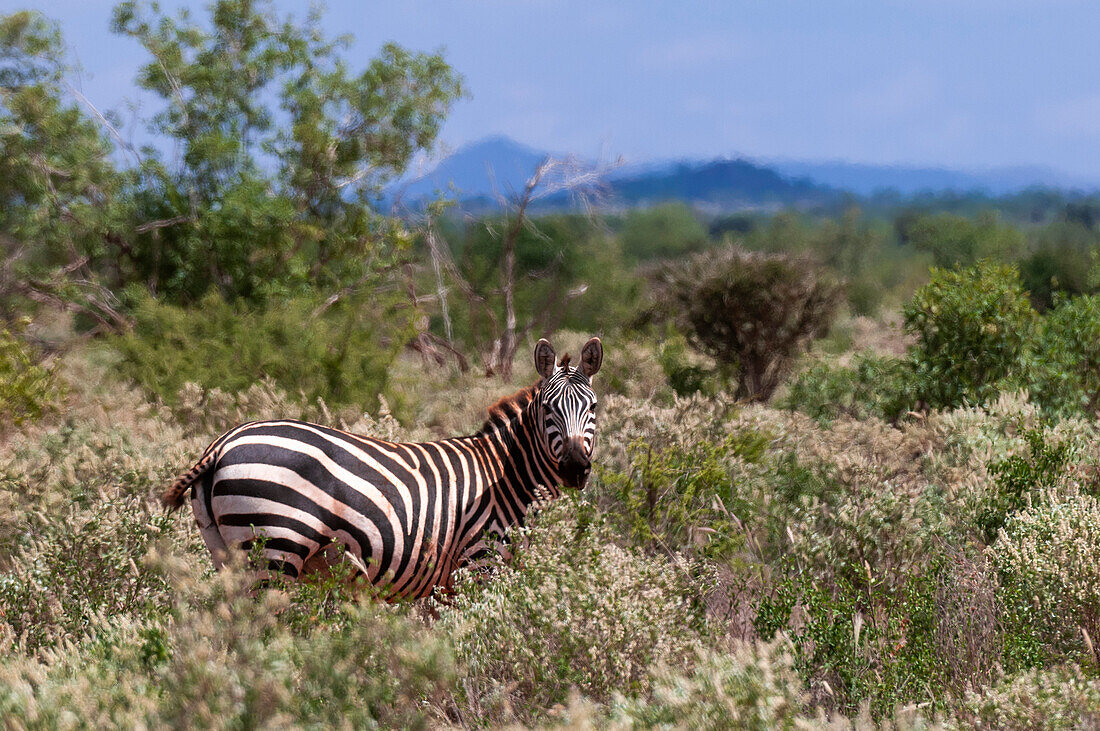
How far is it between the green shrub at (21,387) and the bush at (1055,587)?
868cm

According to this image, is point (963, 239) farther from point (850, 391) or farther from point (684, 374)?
point (850, 391)

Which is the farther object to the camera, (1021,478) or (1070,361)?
(1070,361)

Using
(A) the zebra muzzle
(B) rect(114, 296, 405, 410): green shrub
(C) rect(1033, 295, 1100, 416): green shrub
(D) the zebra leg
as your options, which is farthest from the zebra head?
(C) rect(1033, 295, 1100, 416): green shrub

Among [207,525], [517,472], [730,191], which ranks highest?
[730,191]

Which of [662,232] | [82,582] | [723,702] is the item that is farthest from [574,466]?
[662,232]

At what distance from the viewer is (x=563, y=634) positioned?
12.1 feet

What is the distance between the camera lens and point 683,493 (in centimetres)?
607

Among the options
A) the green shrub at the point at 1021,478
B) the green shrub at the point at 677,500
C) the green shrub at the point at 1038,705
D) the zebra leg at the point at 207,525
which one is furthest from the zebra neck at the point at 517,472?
the green shrub at the point at 1021,478

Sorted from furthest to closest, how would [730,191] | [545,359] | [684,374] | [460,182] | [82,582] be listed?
1. [730,191]
2. [460,182]
3. [684,374]
4. [545,359]
5. [82,582]

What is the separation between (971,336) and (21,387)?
930 centimetres

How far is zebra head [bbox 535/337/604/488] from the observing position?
4.73 m

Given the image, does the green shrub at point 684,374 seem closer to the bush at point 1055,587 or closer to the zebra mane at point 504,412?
the zebra mane at point 504,412

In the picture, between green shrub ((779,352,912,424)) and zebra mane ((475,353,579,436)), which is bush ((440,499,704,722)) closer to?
zebra mane ((475,353,579,436))

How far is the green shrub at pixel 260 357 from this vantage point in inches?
393
